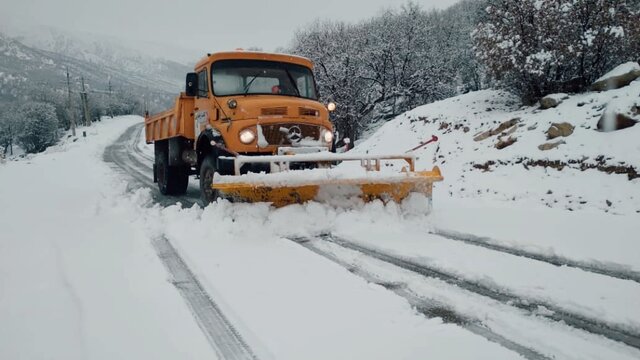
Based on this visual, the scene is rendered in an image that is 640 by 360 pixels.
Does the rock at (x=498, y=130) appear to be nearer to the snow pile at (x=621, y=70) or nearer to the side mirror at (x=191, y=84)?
the snow pile at (x=621, y=70)

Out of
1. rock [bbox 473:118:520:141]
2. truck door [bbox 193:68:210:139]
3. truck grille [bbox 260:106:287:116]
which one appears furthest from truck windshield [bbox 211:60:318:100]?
rock [bbox 473:118:520:141]

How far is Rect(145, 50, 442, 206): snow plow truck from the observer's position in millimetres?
5289

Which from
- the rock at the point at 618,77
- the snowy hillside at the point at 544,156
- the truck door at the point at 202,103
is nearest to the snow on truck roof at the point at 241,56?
the truck door at the point at 202,103

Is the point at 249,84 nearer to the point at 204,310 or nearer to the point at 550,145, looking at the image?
the point at 204,310

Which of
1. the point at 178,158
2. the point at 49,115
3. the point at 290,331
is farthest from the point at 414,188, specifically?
the point at 49,115

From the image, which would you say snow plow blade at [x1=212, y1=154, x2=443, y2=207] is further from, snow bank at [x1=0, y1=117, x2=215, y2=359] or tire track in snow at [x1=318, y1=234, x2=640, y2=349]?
snow bank at [x1=0, y1=117, x2=215, y2=359]

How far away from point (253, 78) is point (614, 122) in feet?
21.2

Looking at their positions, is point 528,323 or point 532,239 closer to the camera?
point 528,323

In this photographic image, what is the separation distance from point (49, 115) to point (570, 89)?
75820 mm

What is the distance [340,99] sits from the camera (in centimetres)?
2300

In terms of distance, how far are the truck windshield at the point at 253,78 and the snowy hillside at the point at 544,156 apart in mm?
3704

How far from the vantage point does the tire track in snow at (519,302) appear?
257cm

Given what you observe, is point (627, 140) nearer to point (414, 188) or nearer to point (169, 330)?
point (414, 188)

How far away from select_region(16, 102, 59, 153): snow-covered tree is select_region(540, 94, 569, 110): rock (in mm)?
72870
